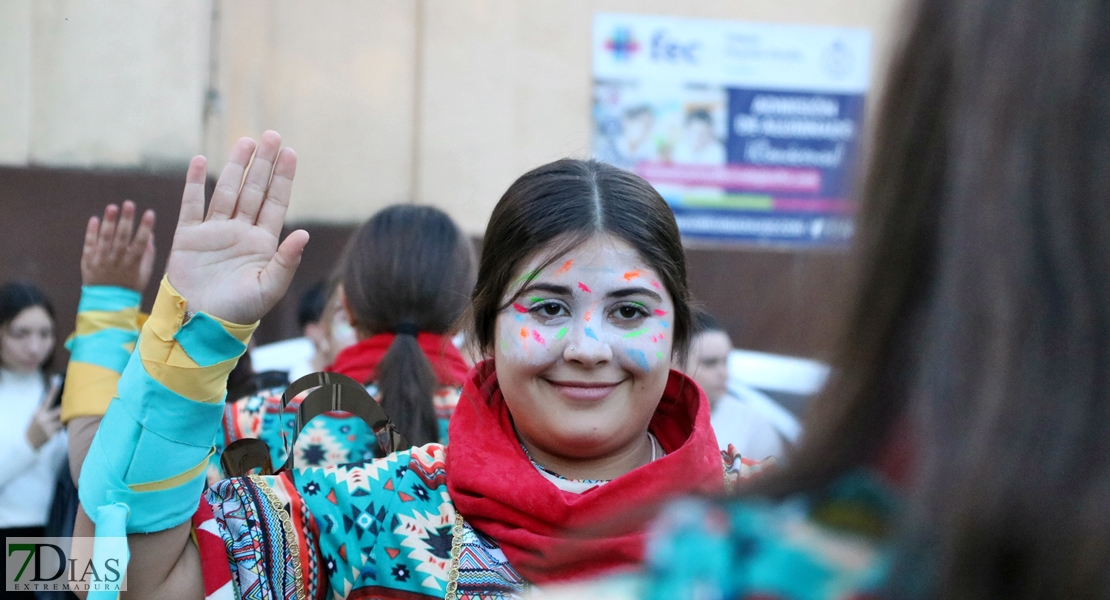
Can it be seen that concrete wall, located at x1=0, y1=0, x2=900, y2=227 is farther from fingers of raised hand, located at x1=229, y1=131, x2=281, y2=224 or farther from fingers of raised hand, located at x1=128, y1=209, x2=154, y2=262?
fingers of raised hand, located at x1=229, y1=131, x2=281, y2=224

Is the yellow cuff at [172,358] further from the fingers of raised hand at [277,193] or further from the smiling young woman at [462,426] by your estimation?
the fingers of raised hand at [277,193]

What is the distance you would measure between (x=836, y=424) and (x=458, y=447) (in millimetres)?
1217

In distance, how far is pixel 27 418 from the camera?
4.01 metres

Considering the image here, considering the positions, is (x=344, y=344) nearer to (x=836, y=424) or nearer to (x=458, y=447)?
(x=458, y=447)

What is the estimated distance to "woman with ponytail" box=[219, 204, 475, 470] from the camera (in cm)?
271

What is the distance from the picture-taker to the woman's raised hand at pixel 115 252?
104 inches

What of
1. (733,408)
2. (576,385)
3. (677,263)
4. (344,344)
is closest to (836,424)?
(576,385)

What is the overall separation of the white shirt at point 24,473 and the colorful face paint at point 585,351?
2.64m

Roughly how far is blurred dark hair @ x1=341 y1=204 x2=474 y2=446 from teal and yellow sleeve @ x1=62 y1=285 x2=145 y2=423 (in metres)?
0.59

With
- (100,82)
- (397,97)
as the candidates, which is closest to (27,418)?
(100,82)

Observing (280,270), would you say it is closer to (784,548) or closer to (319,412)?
(319,412)

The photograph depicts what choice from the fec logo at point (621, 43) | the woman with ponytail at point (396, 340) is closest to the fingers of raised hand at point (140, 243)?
the woman with ponytail at point (396, 340)

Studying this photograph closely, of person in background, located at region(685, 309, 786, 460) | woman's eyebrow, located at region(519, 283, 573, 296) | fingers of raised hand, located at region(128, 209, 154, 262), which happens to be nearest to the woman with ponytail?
fingers of raised hand, located at region(128, 209, 154, 262)

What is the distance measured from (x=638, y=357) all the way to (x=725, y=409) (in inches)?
103
